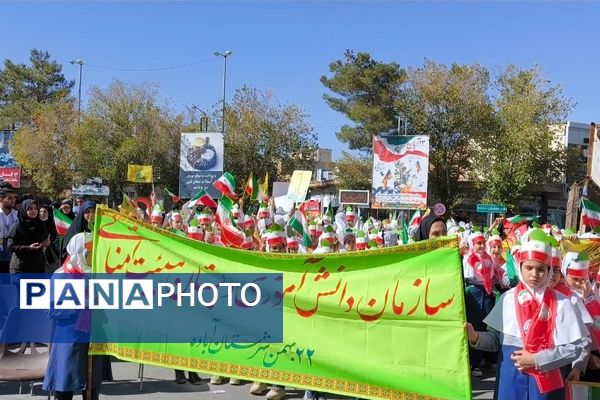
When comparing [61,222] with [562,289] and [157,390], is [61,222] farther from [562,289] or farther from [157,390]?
[562,289]

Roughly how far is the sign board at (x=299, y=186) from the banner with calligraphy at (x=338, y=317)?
12.9m

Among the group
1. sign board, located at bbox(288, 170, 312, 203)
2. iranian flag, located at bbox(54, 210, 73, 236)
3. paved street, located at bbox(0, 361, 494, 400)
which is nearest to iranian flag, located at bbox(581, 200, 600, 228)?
paved street, located at bbox(0, 361, 494, 400)

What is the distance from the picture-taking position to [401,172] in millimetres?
16234

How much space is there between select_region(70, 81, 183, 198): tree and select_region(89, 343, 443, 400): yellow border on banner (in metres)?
35.2

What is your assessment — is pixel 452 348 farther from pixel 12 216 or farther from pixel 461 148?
pixel 461 148

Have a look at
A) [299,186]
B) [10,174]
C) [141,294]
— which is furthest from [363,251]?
[10,174]

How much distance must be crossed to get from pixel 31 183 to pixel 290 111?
17.5m

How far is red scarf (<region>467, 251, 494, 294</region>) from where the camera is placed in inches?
301

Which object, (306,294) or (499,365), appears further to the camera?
(306,294)

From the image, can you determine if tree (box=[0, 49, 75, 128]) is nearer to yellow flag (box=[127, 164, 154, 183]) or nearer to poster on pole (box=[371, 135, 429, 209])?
yellow flag (box=[127, 164, 154, 183])

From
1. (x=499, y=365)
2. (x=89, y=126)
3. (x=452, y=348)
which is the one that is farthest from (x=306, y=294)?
(x=89, y=126)

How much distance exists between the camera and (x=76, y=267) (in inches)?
189

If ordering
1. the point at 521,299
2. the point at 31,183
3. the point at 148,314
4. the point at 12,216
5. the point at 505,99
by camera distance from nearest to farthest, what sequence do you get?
1. the point at 521,299
2. the point at 148,314
3. the point at 12,216
4. the point at 505,99
5. the point at 31,183

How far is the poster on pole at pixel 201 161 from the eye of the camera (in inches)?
882
